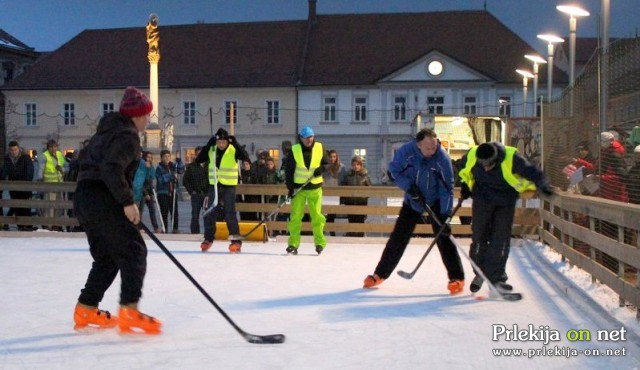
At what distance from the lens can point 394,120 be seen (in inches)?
1763

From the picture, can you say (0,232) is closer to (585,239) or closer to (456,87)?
(585,239)

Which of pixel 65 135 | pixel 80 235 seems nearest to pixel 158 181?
pixel 80 235

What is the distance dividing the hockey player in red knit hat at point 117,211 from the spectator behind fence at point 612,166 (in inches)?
191

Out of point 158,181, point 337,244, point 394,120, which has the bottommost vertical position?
point 337,244

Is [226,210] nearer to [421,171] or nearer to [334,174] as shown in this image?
[334,174]

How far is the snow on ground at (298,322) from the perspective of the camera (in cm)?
486

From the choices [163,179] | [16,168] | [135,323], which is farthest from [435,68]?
[135,323]

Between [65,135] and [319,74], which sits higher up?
[319,74]

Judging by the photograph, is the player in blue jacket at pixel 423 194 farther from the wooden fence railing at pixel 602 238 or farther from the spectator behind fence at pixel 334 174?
the spectator behind fence at pixel 334 174

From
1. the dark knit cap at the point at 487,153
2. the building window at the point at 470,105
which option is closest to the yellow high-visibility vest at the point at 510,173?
the dark knit cap at the point at 487,153

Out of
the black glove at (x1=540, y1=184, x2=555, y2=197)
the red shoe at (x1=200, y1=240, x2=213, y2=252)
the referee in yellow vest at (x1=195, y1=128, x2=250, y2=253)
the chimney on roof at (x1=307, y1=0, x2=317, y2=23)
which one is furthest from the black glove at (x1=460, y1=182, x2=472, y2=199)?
the chimney on roof at (x1=307, y1=0, x2=317, y2=23)

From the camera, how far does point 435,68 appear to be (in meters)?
46.9

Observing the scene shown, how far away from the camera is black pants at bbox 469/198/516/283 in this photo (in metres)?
7.34

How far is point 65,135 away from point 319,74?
1609cm
